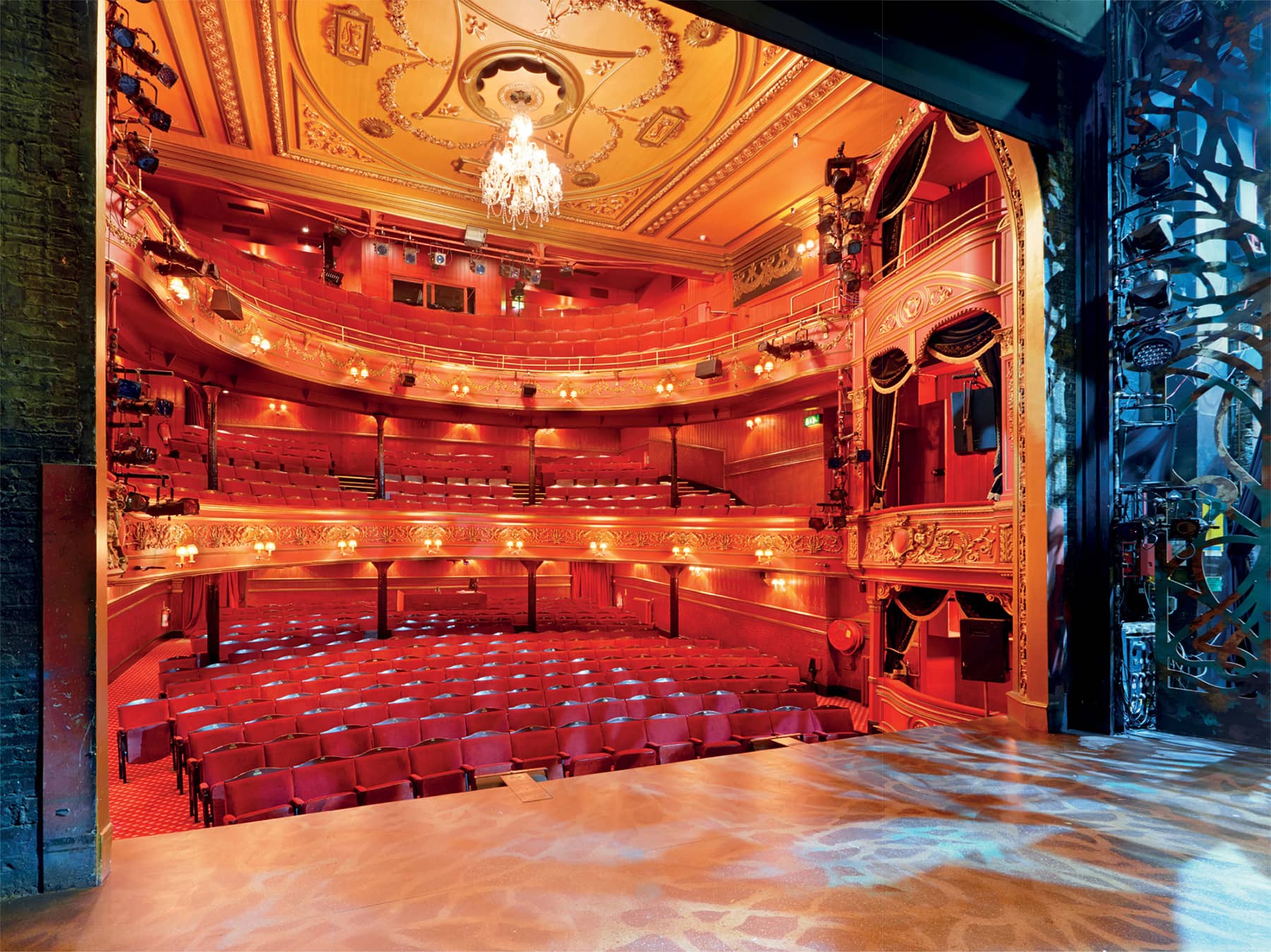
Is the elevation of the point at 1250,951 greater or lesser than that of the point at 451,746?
greater

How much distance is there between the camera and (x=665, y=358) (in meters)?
17.0

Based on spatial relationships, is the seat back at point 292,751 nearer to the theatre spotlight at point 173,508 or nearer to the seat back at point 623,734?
the seat back at point 623,734

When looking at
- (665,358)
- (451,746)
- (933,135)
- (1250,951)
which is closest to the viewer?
(1250,951)

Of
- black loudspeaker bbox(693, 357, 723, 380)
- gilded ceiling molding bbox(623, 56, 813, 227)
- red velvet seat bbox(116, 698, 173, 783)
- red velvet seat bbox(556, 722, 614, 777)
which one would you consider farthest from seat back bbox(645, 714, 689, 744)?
black loudspeaker bbox(693, 357, 723, 380)

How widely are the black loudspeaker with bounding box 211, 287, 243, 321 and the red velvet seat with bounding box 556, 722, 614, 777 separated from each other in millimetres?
7667

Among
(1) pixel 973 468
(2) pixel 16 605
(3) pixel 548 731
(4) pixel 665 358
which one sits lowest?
(3) pixel 548 731

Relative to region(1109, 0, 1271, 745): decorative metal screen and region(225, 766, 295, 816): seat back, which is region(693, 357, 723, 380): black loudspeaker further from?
region(225, 766, 295, 816): seat back

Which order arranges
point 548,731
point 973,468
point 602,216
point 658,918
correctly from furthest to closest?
point 602,216, point 973,468, point 548,731, point 658,918

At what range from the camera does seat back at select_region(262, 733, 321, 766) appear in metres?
5.72

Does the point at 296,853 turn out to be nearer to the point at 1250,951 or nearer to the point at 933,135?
the point at 1250,951

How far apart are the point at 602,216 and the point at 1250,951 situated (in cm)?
1525

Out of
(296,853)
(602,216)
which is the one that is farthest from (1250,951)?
(602,216)

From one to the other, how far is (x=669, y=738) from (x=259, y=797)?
361cm

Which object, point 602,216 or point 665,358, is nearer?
point 602,216
